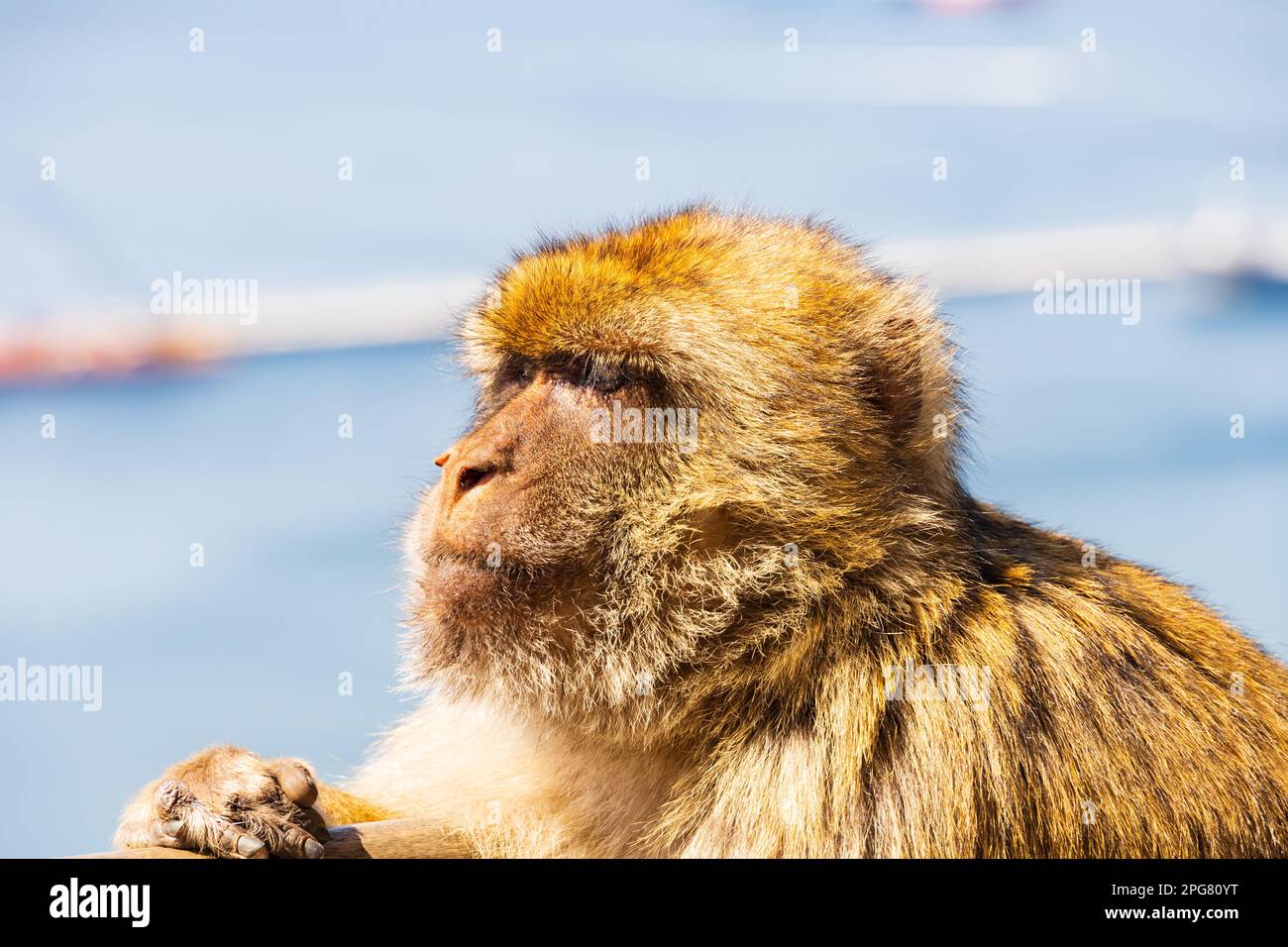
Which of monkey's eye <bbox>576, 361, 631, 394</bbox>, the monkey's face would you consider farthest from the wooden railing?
monkey's eye <bbox>576, 361, 631, 394</bbox>

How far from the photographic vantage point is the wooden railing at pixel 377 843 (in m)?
3.27

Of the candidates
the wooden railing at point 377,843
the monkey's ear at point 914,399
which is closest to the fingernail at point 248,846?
the wooden railing at point 377,843

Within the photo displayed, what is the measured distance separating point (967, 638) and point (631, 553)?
38.0 inches

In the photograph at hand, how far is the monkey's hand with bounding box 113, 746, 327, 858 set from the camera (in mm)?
3326

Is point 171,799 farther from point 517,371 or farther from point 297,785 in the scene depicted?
point 517,371

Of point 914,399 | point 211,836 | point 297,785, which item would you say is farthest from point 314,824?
point 914,399

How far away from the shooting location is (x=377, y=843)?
341cm

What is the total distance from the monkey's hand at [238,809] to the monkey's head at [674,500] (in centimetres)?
59

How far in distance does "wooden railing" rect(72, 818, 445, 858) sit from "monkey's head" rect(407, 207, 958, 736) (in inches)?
17.5

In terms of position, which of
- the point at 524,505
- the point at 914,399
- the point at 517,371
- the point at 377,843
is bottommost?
the point at 377,843

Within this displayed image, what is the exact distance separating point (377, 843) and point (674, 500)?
122cm

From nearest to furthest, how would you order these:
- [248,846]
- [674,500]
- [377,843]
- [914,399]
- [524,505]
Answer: [248,846], [377,843], [524,505], [674,500], [914,399]
